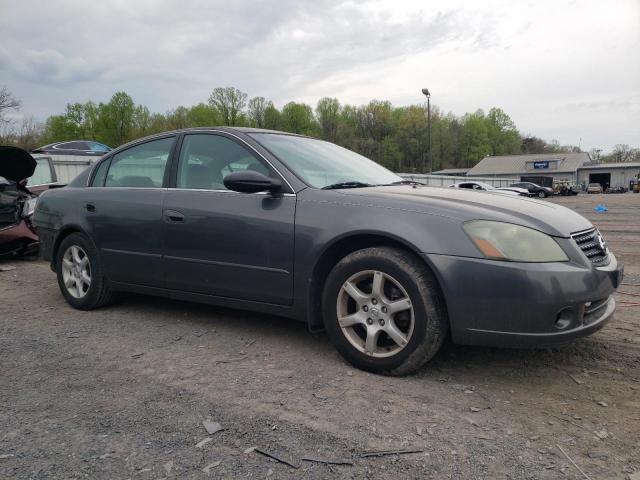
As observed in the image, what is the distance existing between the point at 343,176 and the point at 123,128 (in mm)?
66648

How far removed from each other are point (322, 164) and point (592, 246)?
1.89 m

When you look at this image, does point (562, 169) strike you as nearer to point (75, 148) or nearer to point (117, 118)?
point (117, 118)

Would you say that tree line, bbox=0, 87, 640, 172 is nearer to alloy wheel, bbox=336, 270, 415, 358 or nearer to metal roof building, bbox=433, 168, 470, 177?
metal roof building, bbox=433, 168, 470, 177

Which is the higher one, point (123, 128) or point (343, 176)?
point (123, 128)

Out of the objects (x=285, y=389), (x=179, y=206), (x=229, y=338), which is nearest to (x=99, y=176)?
(x=179, y=206)

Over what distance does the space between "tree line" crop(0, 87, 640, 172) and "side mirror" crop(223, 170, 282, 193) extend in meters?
53.1

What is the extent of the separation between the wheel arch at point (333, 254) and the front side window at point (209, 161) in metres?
0.87

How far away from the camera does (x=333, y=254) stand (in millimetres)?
3174

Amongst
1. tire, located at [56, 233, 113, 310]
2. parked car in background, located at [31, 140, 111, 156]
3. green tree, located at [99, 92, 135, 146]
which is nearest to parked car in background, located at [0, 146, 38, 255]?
tire, located at [56, 233, 113, 310]

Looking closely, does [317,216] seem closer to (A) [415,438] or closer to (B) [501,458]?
(A) [415,438]

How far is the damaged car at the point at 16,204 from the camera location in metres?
6.92

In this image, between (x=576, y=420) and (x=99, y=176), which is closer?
(x=576, y=420)

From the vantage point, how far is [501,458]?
6.81 ft

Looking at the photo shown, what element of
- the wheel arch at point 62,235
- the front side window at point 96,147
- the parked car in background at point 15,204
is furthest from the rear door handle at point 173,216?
the front side window at point 96,147
